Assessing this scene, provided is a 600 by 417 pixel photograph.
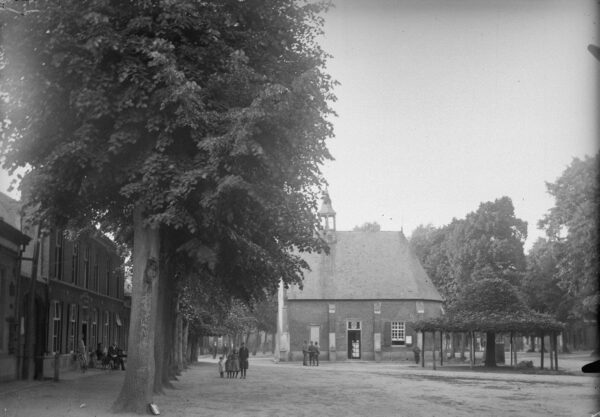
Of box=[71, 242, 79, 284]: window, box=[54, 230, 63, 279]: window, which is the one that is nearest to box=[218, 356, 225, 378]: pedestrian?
box=[54, 230, 63, 279]: window

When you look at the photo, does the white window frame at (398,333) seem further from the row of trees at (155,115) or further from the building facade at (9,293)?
the row of trees at (155,115)

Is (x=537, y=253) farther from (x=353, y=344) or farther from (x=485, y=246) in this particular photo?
(x=353, y=344)

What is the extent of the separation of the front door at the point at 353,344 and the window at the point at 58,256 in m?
30.7

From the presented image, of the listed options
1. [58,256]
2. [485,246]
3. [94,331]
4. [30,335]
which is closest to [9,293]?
[30,335]

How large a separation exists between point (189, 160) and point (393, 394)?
35.8 feet

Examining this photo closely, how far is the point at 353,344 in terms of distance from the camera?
192ft

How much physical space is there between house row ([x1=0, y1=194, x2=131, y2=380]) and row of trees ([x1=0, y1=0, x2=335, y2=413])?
3.46 metres

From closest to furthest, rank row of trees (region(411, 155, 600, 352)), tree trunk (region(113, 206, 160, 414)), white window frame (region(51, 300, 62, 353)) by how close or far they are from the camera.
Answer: tree trunk (region(113, 206, 160, 414))
white window frame (region(51, 300, 62, 353))
row of trees (region(411, 155, 600, 352))

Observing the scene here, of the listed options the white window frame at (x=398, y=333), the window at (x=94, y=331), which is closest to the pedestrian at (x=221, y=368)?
the window at (x=94, y=331)

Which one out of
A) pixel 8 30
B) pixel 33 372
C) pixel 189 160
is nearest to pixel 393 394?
pixel 189 160

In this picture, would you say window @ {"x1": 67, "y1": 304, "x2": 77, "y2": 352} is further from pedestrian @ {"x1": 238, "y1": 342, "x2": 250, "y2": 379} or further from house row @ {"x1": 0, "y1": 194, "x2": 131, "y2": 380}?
pedestrian @ {"x1": 238, "y1": 342, "x2": 250, "y2": 379}

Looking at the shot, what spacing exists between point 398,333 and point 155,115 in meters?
44.6

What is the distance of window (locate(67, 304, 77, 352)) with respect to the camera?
34216 millimetres

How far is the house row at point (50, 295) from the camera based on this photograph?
83.0ft
